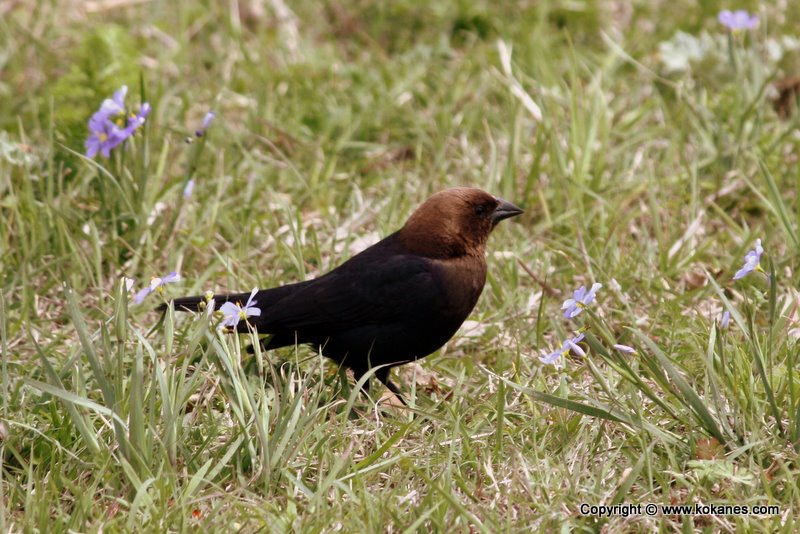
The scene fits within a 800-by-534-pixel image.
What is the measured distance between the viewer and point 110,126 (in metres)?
4.28

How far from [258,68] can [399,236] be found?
2459mm

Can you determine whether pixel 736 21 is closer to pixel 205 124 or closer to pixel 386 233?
pixel 386 233

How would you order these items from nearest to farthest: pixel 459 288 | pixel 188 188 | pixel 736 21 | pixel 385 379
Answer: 1. pixel 459 288
2. pixel 385 379
3. pixel 188 188
4. pixel 736 21

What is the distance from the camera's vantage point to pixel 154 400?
9.70 feet

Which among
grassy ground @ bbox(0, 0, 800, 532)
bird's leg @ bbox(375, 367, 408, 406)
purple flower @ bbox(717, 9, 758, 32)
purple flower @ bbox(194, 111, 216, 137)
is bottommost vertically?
bird's leg @ bbox(375, 367, 408, 406)

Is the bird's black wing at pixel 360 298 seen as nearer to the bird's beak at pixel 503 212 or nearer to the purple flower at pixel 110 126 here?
the bird's beak at pixel 503 212

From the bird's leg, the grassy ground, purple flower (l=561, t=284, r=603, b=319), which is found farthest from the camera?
the bird's leg

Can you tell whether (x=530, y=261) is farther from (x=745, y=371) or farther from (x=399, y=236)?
(x=745, y=371)

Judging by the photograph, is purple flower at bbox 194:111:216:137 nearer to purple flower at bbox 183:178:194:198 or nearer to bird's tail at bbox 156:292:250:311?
purple flower at bbox 183:178:194:198

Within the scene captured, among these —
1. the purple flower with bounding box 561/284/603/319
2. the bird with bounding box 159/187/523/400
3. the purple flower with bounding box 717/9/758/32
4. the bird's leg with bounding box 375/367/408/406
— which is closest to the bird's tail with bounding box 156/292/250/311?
the bird with bounding box 159/187/523/400

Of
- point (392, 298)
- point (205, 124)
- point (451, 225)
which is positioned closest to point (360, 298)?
point (392, 298)

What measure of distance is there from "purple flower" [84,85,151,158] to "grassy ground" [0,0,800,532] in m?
0.10

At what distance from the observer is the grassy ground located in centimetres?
295

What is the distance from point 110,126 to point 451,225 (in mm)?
1362
